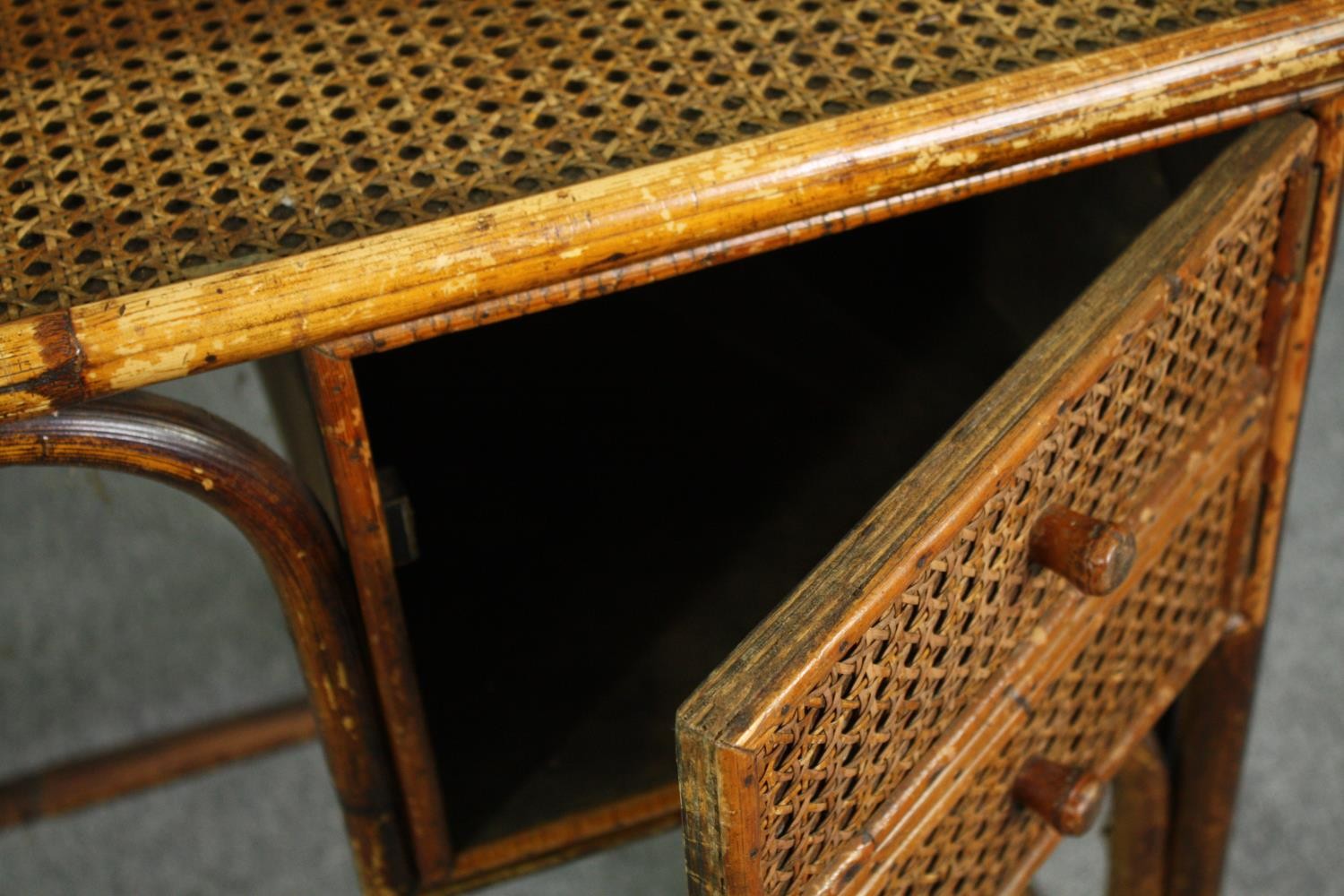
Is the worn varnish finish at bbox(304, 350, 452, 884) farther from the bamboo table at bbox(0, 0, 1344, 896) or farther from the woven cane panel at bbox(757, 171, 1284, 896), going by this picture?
the woven cane panel at bbox(757, 171, 1284, 896)

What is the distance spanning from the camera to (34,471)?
1479 mm

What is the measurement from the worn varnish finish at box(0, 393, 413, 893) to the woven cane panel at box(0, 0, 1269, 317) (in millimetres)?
45

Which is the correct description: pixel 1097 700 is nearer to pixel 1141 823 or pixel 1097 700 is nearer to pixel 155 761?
pixel 1141 823

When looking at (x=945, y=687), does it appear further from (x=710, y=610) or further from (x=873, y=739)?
(x=710, y=610)

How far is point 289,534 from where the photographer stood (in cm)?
58

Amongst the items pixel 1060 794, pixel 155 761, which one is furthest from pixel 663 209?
pixel 155 761

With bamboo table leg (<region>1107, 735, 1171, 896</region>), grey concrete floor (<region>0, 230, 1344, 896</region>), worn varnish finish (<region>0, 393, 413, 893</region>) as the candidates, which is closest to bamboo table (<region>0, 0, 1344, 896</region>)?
worn varnish finish (<region>0, 393, 413, 893</region>)

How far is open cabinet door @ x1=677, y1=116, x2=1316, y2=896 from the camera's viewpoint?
462 millimetres

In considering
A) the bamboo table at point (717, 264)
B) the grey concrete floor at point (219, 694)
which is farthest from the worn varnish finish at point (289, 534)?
the grey concrete floor at point (219, 694)

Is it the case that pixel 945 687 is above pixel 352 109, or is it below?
below

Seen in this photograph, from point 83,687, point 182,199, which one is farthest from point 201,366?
point 83,687

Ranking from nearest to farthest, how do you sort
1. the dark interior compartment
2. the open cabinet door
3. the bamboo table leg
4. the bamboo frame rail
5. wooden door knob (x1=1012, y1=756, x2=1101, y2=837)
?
the open cabinet door, wooden door knob (x1=1012, y1=756, x2=1101, y2=837), the dark interior compartment, the bamboo table leg, the bamboo frame rail

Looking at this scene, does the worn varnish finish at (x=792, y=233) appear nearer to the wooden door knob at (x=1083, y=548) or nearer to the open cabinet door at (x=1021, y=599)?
the open cabinet door at (x=1021, y=599)

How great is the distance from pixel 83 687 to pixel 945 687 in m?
1.00
